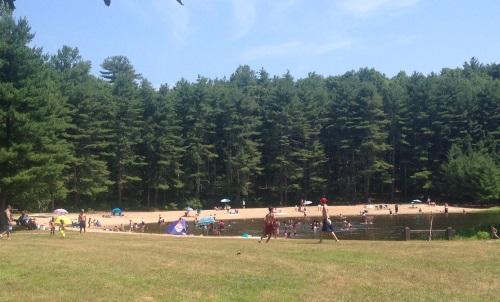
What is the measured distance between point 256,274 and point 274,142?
230 feet

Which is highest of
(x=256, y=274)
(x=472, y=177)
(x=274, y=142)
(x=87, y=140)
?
(x=274, y=142)

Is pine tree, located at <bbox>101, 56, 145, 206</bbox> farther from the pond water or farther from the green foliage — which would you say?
the green foliage

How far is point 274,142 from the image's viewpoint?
83.9 m

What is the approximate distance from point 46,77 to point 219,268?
2825 cm

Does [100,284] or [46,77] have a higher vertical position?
[46,77]

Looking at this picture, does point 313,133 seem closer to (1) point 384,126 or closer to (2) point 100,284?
(1) point 384,126

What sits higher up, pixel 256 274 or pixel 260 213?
pixel 260 213

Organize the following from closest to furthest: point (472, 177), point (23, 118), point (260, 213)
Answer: point (23, 118)
point (260, 213)
point (472, 177)

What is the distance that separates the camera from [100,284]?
12797mm

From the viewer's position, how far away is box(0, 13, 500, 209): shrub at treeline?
71.8 m

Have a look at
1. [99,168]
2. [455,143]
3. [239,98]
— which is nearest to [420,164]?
[455,143]

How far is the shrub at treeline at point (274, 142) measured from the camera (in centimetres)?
7175

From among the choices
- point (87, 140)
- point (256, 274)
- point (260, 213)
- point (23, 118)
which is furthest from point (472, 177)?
point (256, 274)

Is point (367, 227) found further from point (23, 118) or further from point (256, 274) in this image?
point (256, 274)
